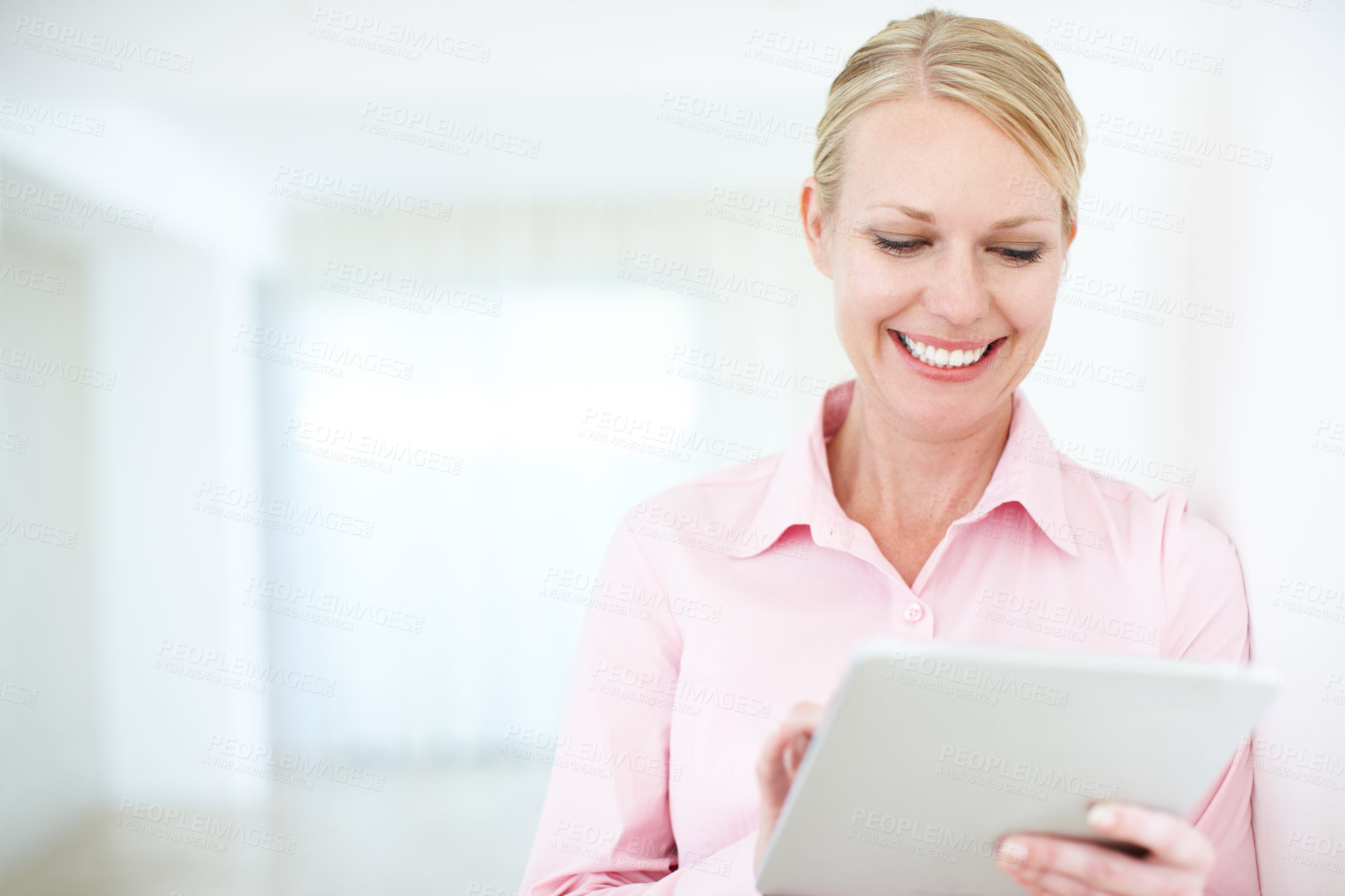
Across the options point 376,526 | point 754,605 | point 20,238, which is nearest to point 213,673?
point 376,526

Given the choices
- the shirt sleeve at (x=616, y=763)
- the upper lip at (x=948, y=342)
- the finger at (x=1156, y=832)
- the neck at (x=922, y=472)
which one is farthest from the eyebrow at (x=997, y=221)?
the finger at (x=1156, y=832)

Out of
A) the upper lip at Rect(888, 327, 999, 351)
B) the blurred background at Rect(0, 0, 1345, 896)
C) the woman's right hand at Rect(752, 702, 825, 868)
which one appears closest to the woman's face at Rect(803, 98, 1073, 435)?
the upper lip at Rect(888, 327, 999, 351)

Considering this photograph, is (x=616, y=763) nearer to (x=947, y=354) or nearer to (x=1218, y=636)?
(x=947, y=354)

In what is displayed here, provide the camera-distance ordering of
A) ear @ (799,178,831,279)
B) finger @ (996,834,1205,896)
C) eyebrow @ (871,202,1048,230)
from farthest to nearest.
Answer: ear @ (799,178,831,279), eyebrow @ (871,202,1048,230), finger @ (996,834,1205,896)

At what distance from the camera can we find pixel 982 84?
129 centimetres

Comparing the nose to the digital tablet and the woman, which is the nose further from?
the digital tablet

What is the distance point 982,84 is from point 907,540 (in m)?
0.65

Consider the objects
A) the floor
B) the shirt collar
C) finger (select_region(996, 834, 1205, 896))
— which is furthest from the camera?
the floor

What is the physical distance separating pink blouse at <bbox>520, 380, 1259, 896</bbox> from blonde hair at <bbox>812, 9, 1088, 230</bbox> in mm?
410

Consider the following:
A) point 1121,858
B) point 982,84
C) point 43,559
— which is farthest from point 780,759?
point 43,559

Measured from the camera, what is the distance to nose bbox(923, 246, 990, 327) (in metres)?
1.29

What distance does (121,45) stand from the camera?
13.5ft

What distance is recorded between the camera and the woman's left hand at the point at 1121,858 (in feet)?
2.80

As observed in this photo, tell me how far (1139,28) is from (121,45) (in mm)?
3940
